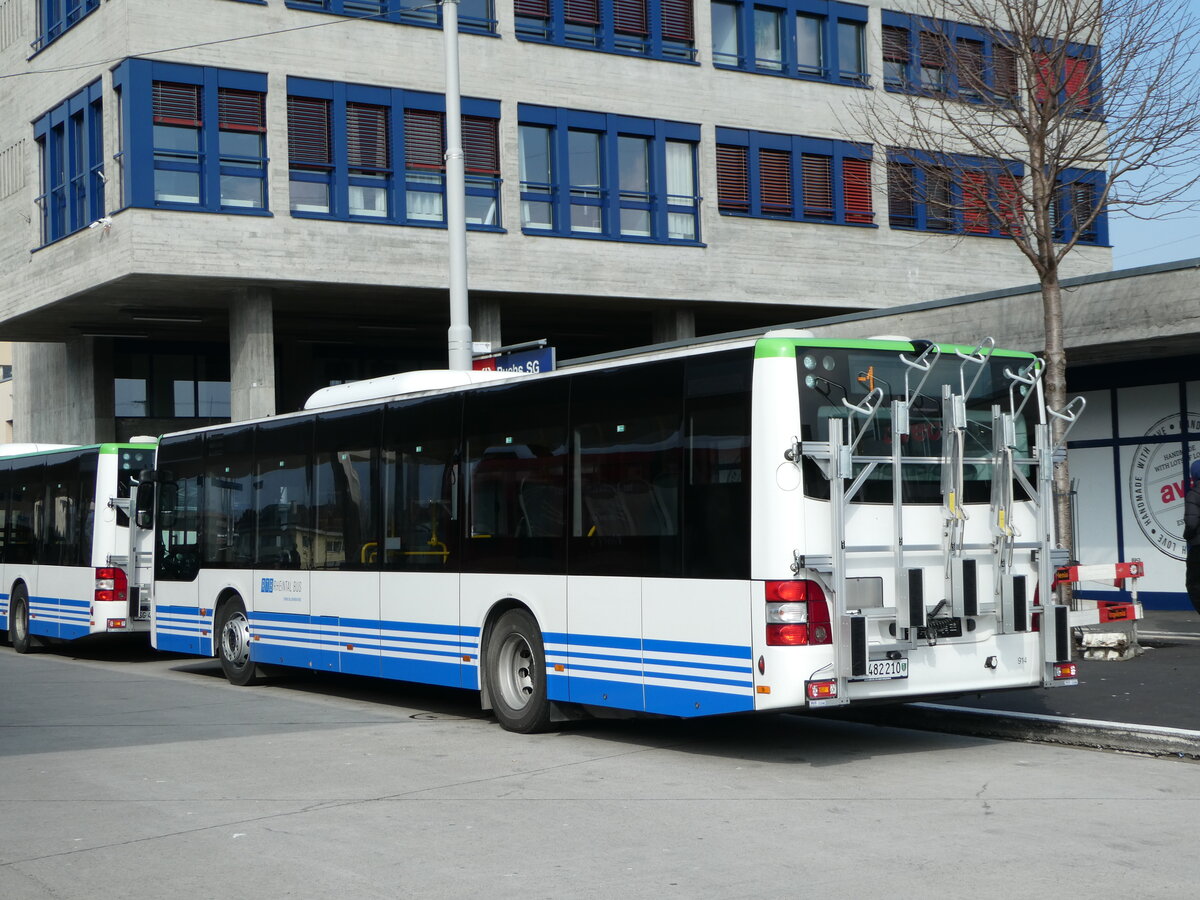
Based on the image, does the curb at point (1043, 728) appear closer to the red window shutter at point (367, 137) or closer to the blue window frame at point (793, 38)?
the red window shutter at point (367, 137)

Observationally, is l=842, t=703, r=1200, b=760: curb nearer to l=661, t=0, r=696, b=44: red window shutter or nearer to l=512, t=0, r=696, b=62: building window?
l=512, t=0, r=696, b=62: building window

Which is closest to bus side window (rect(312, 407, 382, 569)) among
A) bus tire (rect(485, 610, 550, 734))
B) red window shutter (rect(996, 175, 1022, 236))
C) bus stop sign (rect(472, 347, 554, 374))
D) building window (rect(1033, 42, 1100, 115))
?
bus stop sign (rect(472, 347, 554, 374))

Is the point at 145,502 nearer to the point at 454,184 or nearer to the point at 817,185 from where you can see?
the point at 454,184

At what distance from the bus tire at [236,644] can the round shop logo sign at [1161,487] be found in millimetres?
12473

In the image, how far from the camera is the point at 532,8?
32.1 m

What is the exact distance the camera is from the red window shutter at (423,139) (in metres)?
30.8

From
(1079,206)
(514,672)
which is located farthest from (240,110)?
(514,672)

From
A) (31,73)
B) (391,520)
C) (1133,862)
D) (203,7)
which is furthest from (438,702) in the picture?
(31,73)

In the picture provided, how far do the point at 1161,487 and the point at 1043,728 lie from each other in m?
11.3

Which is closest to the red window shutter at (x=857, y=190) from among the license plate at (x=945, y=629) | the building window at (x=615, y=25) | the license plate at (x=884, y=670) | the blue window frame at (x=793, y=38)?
the blue window frame at (x=793, y=38)

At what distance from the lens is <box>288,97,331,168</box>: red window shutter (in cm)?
2961

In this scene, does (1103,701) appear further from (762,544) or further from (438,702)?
(438,702)

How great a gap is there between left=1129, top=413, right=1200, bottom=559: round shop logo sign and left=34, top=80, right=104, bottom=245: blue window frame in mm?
19631

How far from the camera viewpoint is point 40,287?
32344 millimetres
